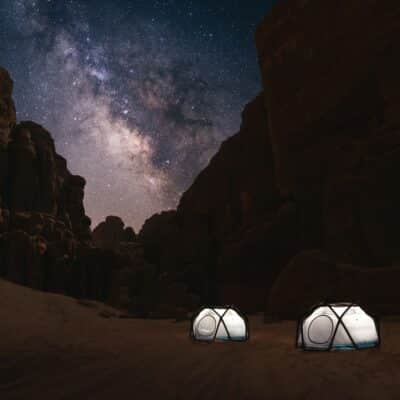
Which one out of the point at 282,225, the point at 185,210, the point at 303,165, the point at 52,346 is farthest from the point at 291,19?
the point at 52,346

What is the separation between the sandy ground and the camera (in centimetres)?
436

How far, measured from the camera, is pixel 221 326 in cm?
938

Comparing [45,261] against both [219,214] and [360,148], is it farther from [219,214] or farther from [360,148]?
[360,148]

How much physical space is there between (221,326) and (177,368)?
3.82 m

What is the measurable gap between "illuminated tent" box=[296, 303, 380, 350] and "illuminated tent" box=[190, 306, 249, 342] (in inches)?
77.6

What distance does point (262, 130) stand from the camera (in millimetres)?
36031

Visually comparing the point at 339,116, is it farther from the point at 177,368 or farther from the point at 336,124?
the point at 177,368

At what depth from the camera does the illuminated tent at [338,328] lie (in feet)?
23.6

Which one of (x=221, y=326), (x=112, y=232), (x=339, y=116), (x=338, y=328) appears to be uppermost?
(x=112, y=232)

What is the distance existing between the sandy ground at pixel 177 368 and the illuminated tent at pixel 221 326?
375 millimetres

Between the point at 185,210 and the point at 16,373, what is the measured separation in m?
38.0

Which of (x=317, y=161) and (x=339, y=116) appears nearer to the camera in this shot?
(x=339, y=116)

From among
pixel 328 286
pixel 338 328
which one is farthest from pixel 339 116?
pixel 338 328

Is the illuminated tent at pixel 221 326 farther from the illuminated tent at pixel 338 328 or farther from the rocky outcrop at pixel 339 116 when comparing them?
the rocky outcrop at pixel 339 116
